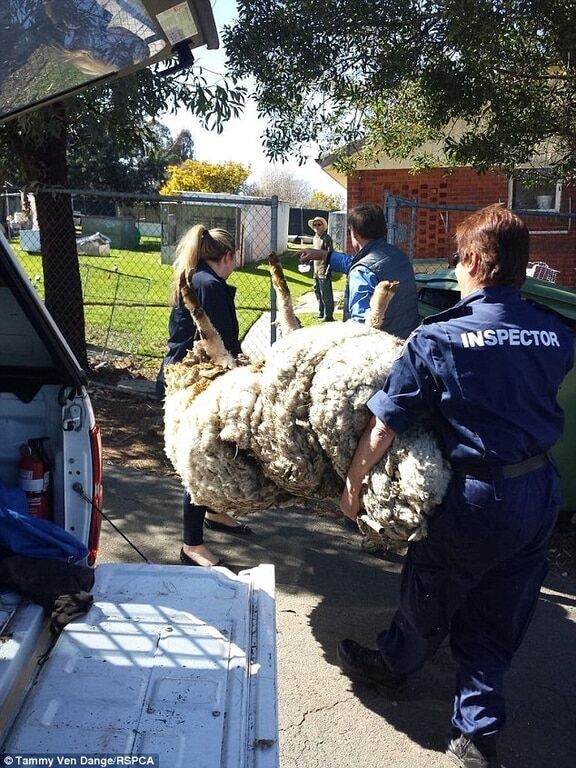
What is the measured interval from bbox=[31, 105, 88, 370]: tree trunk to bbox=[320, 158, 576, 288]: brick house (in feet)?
25.8

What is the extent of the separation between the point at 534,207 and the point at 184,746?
52.1 feet

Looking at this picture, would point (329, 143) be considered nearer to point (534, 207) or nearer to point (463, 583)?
point (463, 583)

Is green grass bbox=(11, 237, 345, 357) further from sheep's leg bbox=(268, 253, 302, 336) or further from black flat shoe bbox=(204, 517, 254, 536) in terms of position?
sheep's leg bbox=(268, 253, 302, 336)

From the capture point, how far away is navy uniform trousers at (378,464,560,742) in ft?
8.75

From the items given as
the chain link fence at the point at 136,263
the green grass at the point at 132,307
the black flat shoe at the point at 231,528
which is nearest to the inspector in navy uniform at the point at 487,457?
the black flat shoe at the point at 231,528

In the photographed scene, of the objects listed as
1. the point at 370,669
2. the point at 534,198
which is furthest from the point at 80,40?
the point at 534,198

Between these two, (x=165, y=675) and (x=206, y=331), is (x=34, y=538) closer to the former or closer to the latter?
(x=165, y=675)

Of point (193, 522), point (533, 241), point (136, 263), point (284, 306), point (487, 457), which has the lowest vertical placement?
point (193, 522)

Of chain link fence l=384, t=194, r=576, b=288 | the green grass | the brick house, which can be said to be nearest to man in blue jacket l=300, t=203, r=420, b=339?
the green grass

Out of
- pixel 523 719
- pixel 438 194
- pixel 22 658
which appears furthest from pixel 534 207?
pixel 22 658

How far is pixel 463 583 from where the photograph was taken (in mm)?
2855

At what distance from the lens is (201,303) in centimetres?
448

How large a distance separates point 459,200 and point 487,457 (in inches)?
597

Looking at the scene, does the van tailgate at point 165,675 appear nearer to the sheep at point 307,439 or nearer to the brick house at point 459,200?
the sheep at point 307,439
